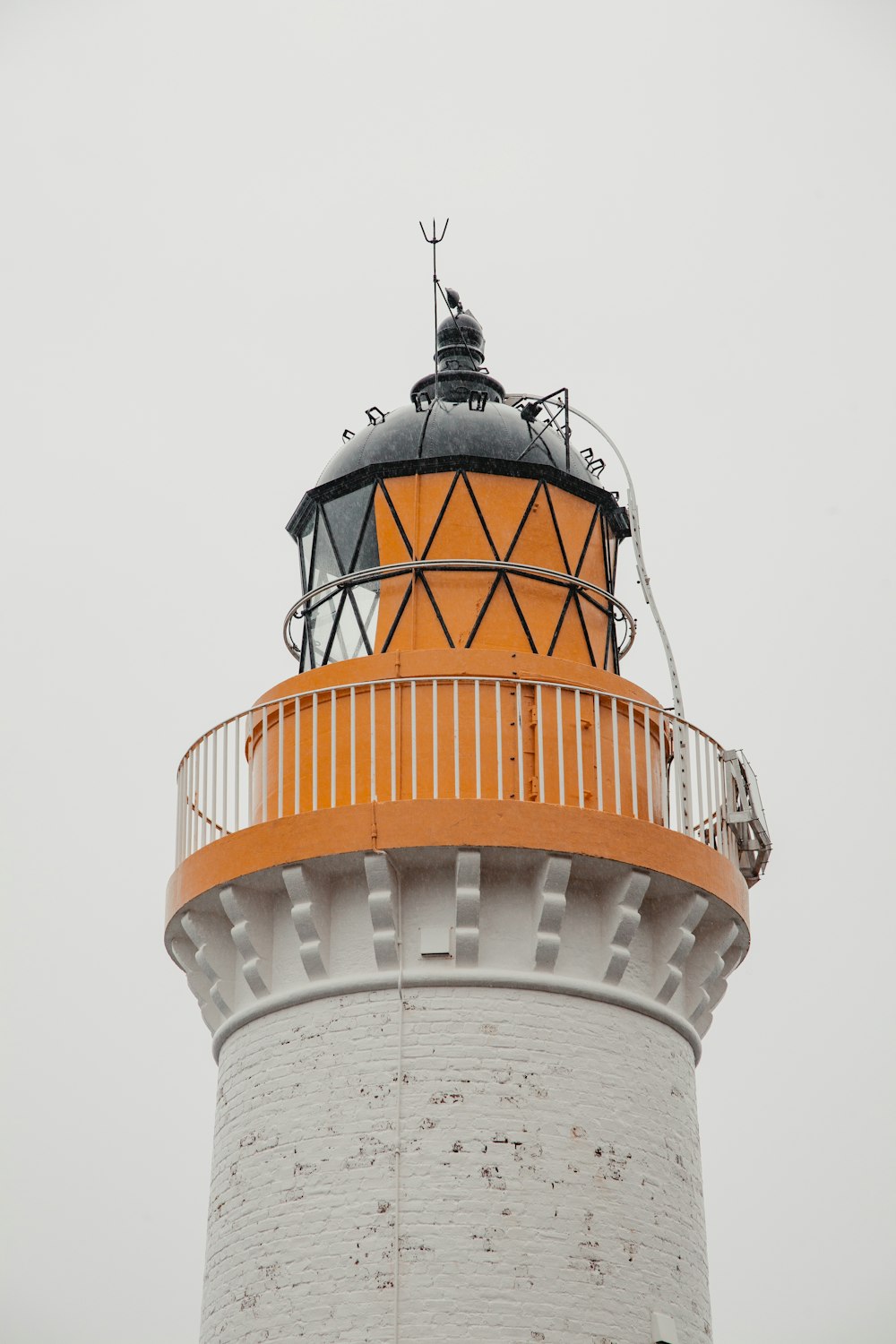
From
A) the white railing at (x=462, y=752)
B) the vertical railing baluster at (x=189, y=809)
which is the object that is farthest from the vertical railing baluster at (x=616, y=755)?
the vertical railing baluster at (x=189, y=809)

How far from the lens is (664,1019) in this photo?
13.6 metres

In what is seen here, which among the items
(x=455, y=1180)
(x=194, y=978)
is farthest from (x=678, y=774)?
(x=194, y=978)

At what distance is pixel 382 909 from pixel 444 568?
9.59ft

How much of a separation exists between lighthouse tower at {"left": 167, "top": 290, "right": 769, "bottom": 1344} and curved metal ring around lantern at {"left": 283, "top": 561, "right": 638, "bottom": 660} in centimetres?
3

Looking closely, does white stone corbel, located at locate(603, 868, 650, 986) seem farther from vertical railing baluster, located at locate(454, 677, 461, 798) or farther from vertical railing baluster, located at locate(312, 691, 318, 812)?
vertical railing baluster, located at locate(312, 691, 318, 812)

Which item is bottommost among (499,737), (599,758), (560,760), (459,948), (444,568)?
(459,948)

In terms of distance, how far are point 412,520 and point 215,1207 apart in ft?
17.5

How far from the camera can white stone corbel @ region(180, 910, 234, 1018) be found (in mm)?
13812

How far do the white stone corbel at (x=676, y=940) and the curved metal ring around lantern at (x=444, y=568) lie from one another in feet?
8.87

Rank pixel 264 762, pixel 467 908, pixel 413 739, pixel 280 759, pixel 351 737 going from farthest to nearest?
1. pixel 264 762
2. pixel 280 759
3. pixel 351 737
4. pixel 413 739
5. pixel 467 908

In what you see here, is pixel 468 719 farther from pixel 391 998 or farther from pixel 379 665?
pixel 391 998

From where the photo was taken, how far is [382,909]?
1290 centimetres

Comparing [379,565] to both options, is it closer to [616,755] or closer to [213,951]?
[616,755]

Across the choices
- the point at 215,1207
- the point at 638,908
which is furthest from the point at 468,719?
the point at 215,1207
